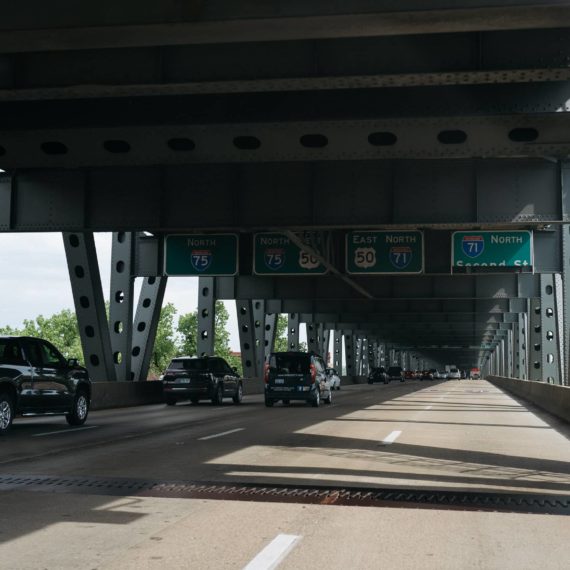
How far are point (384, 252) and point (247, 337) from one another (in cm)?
1878

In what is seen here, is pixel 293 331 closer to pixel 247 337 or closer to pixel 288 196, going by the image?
pixel 247 337

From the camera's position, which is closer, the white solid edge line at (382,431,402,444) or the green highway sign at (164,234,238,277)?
the white solid edge line at (382,431,402,444)

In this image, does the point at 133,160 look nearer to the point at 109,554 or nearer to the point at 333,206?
the point at 333,206

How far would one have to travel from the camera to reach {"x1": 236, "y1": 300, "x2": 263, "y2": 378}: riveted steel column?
43803 millimetres

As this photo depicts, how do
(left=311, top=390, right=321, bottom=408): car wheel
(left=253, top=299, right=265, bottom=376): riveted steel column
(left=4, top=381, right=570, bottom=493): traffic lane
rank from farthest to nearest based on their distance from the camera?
(left=253, top=299, right=265, bottom=376): riveted steel column
(left=311, top=390, right=321, bottom=408): car wheel
(left=4, top=381, right=570, bottom=493): traffic lane

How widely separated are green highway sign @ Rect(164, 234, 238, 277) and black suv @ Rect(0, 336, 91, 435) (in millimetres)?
10347

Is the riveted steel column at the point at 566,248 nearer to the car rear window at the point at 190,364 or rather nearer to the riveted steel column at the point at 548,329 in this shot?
the riveted steel column at the point at 548,329

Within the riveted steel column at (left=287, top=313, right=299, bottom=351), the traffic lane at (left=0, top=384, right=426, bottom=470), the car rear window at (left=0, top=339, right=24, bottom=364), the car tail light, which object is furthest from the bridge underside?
the riveted steel column at (left=287, top=313, right=299, bottom=351)

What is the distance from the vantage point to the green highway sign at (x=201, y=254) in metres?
27.5

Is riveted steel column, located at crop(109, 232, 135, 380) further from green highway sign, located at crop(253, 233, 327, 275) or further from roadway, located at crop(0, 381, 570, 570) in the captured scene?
roadway, located at crop(0, 381, 570, 570)

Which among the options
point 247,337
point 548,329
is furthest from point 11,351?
point 247,337

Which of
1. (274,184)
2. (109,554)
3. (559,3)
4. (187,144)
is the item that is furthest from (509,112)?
(109,554)

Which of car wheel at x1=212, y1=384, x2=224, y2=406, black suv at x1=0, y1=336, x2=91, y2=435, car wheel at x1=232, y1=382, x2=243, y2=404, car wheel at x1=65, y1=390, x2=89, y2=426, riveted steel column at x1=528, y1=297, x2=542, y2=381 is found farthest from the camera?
riveted steel column at x1=528, y1=297, x2=542, y2=381

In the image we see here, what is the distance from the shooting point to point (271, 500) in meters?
8.05
